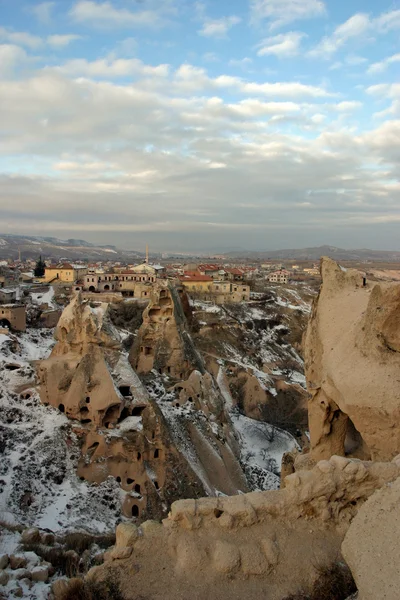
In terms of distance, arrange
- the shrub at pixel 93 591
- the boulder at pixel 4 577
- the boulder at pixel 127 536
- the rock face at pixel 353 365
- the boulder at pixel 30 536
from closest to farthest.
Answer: the shrub at pixel 93 591 < the boulder at pixel 127 536 < the boulder at pixel 4 577 < the rock face at pixel 353 365 < the boulder at pixel 30 536

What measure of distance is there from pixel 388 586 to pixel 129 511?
10.0 metres

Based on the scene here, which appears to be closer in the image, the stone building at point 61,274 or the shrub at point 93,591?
the shrub at point 93,591

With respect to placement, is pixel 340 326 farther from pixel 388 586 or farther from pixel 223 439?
pixel 223 439

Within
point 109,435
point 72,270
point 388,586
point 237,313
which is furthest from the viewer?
point 72,270

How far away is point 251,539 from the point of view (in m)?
5.85

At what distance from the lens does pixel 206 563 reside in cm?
564

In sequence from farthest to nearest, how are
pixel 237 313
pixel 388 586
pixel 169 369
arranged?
pixel 237 313 < pixel 169 369 < pixel 388 586

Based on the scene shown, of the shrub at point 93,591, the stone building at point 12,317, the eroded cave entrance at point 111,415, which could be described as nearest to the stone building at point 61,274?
the stone building at point 12,317

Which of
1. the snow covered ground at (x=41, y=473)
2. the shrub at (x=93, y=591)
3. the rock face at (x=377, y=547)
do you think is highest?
the rock face at (x=377, y=547)

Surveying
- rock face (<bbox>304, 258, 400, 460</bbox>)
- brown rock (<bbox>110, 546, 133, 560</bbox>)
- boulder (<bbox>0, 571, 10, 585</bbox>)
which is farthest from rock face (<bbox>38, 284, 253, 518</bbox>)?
brown rock (<bbox>110, 546, 133, 560</bbox>)

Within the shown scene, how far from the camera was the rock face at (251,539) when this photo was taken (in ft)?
17.9

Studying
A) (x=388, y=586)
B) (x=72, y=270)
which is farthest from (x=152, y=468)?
(x=72, y=270)

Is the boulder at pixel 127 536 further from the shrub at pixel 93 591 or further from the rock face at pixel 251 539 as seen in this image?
the shrub at pixel 93 591

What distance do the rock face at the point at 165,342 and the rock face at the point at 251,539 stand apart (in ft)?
41.1
